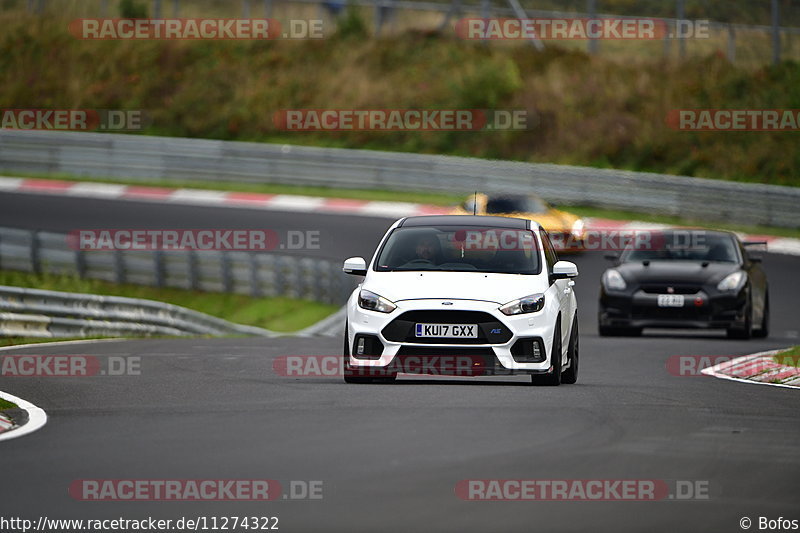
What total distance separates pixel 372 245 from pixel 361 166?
7.99 meters

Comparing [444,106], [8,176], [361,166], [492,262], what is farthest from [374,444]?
[444,106]

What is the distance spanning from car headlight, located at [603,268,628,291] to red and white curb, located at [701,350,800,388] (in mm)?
3732

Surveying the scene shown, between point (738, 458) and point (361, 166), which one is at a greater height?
point (361, 166)

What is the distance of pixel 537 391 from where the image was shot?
40.0ft

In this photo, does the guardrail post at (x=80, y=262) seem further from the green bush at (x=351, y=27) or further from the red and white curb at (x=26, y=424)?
the green bush at (x=351, y=27)

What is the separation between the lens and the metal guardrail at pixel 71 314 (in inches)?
892

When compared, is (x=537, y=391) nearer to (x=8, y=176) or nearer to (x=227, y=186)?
(x=227, y=186)

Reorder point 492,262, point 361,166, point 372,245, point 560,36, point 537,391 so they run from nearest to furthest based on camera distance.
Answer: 1. point 537,391
2. point 492,262
3. point 372,245
4. point 361,166
5. point 560,36

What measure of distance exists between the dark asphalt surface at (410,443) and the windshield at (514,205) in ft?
54.3

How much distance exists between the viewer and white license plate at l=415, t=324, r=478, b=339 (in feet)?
39.9

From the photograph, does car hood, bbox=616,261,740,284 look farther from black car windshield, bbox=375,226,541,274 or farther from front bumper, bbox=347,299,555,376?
front bumper, bbox=347,299,555,376

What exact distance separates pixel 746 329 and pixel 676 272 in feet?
3.80

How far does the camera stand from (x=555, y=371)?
12.6m

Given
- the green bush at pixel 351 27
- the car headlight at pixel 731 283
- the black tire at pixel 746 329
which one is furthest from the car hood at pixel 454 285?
the green bush at pixel 351 27
